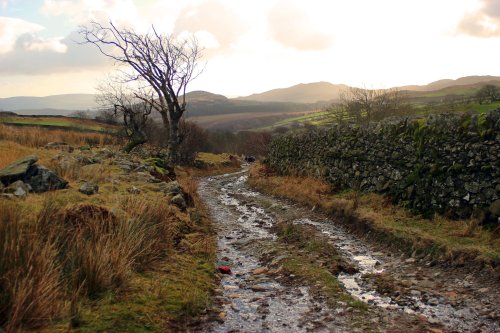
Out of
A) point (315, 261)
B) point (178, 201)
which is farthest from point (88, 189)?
point (315, 261)

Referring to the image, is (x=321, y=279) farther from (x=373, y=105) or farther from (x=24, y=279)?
Result: (x=373, y=105)

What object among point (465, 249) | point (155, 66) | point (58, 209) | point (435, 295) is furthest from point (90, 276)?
point (155, 66)

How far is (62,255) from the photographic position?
4.96 meters

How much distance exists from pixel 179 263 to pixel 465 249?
17.3 ft

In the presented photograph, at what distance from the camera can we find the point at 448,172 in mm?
9750

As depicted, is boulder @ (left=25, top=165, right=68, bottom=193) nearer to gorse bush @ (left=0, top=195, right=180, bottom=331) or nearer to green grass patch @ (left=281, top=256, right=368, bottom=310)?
gorse bush @ (left=0, top=195, right=180, bottom=331)

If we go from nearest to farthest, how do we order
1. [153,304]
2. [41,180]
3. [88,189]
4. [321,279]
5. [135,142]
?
[153,304], [321,279], [41,180], [88,189], [135,142]

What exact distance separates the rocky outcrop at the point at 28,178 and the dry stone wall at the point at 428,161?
361 inches

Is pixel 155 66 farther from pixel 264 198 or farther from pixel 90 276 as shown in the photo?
pixel 90 276

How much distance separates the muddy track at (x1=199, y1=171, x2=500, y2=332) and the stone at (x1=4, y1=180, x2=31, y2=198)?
163 inches

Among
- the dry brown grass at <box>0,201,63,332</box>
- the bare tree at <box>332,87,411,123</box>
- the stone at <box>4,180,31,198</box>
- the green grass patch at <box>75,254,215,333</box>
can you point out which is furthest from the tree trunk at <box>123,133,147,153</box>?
the dry brown grass at <box>0,201,63,332</box>

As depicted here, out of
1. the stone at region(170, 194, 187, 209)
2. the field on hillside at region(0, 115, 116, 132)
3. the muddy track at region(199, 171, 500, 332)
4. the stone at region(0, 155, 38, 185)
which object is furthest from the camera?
the field on hillside at region(0, 115, 116, 132)

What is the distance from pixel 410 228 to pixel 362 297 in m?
3.76

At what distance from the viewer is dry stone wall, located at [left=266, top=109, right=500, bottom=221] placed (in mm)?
8867
